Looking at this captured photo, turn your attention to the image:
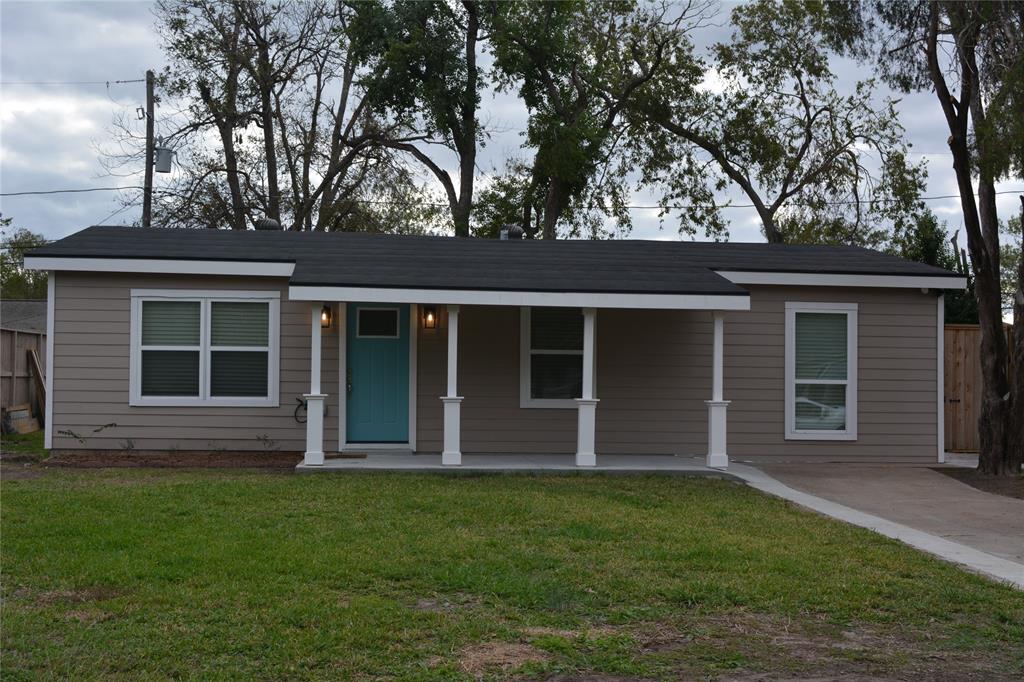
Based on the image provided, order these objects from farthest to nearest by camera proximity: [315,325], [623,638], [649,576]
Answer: [315,325]
[649,576]
[623,638]

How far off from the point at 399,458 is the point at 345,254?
2.82m

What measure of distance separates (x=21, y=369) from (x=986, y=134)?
1562cm

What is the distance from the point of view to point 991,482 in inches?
471

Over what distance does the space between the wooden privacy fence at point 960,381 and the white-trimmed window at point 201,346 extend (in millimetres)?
9817

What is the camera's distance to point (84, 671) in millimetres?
4465

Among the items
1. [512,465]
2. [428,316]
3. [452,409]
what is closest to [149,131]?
[428,316]

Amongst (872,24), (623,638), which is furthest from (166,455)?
(872,24)

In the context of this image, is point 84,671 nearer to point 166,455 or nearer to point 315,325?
point 315,325

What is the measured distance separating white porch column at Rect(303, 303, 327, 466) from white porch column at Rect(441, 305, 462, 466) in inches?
55.5

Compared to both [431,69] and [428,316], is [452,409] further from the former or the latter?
[431,69]

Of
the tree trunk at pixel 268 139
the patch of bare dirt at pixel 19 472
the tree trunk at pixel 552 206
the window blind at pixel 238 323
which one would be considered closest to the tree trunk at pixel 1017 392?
the window blind at pixel 238 323

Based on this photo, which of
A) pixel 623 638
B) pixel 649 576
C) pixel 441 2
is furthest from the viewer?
pixel 441 2

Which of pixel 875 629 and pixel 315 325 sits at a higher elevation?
pixel 315 325

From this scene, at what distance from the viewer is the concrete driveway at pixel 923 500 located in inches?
334
